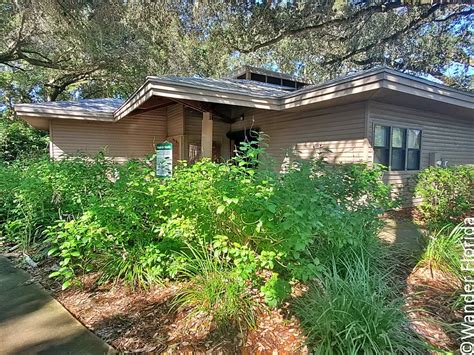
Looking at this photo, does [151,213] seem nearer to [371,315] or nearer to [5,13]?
[371,315]

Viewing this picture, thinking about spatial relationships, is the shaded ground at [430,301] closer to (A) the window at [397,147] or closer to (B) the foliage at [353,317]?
(B) the foliage at [353,317]

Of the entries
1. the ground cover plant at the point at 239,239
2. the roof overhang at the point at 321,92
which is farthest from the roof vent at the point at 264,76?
the ground cover plant at the point at 239,239

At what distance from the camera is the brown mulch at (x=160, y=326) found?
87.8 inches

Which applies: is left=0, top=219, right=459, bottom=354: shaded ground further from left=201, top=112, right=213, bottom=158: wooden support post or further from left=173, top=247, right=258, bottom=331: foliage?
left=201, top=112, right=213, bottom=158: wooden support post

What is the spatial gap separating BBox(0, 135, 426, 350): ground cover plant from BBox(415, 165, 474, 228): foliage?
2373mm

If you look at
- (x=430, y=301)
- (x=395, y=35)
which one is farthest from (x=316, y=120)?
(x=395, y=35)

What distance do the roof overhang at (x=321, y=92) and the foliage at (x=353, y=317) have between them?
427 cm

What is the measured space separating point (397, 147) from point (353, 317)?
6435mm

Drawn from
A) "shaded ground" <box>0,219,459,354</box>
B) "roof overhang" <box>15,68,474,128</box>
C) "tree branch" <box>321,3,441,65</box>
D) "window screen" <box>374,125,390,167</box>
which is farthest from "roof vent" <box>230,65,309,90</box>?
"shaded ground" <box>0,219,459,354</box>

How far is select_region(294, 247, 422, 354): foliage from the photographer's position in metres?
2.00

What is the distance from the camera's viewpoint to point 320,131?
7617mm

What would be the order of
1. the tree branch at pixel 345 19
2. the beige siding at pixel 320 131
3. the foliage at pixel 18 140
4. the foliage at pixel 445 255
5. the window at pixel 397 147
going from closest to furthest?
the foliage at pixel 445 255 → the beige siding at pixel 320 131 → the window at pixel 397 147 → the tree branch at pixel 345 19 → the foliage at pixel 18 140

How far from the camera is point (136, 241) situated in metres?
3.21

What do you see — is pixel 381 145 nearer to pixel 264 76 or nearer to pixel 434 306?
pixel 434 306
